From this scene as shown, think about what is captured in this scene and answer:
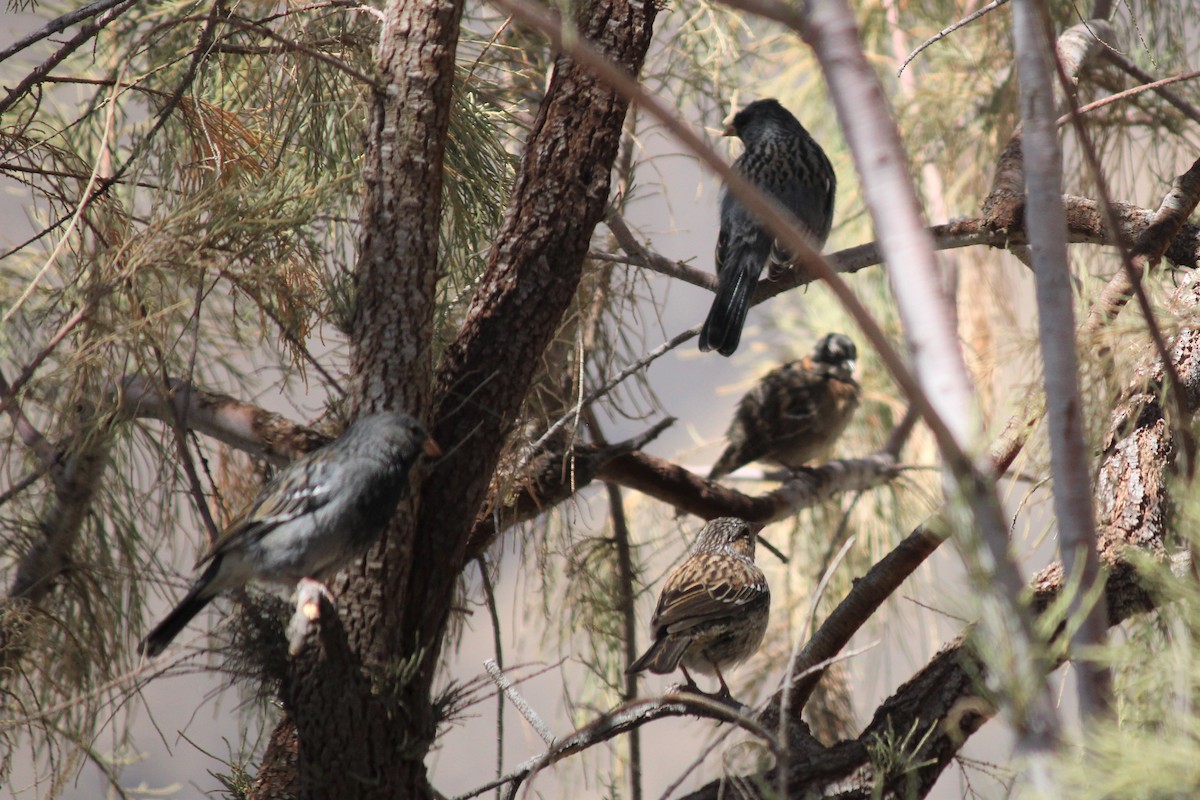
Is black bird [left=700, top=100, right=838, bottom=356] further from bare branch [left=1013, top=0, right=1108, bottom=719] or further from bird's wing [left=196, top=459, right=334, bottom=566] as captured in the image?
bare branch [left=1013, top=0, right=1108, bottom=719]

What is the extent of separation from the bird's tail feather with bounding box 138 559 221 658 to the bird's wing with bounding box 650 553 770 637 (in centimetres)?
105

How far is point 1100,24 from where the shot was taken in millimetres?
2732

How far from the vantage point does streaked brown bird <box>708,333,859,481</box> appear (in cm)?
427

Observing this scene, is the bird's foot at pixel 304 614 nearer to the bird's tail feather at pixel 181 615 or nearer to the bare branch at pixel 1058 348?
the bird's tail feather at pixel 181 615

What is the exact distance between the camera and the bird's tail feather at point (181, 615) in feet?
6.14

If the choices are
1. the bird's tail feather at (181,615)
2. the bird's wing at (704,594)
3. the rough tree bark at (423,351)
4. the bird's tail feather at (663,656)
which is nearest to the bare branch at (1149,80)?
the rough tree bark at (423,351)

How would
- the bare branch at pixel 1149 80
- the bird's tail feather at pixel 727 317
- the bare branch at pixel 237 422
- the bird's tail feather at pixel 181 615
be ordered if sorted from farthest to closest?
the bird's tail feather at pixel 727 317 → the bare branch at pixel 1149 80 → the bare branch at pixel 237 422 → the bird's tail feather at pixel 181 615

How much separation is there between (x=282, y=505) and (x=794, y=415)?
2.68 meters

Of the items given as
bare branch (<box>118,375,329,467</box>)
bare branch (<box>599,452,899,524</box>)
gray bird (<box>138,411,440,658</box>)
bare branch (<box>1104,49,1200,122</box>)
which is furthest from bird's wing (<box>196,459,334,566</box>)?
bare branch (<box>1104,49,1200,122</box>)

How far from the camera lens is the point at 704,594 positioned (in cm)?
259

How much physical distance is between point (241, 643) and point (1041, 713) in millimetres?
1453

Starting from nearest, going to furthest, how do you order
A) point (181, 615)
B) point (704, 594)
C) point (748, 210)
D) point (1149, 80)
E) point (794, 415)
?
point (181, 615) < point (1149, 80) < point (704, 594) < point (748, 210) < point (794, 415)

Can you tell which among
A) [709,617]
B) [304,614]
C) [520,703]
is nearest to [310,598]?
[304,614]

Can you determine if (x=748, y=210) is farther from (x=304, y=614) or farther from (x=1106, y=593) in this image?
(x=304, y=614)
